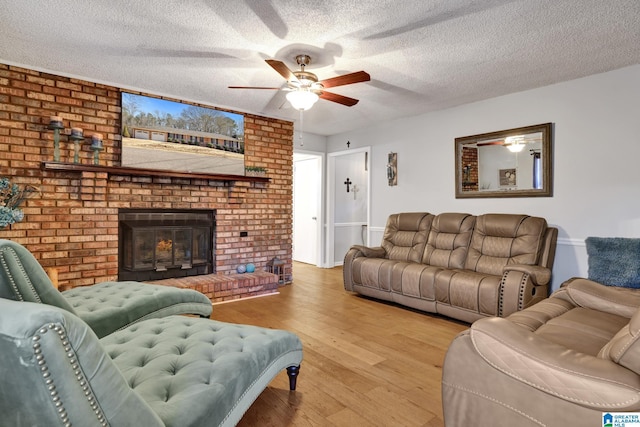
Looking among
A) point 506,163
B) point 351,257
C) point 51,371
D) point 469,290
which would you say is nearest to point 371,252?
point 351,257

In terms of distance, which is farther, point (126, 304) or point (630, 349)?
point (126, 304)

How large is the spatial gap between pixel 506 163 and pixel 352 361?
9.69 feet

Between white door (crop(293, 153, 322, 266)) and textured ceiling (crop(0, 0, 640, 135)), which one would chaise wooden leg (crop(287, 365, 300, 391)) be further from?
white door (crop(293, 153, 322, 266))

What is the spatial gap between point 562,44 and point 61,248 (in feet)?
15.8

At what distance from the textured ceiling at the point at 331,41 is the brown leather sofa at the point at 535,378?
2.01 m

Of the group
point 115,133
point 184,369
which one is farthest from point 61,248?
point 184,369

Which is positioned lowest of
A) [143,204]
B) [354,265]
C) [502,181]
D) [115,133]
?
[354,265]

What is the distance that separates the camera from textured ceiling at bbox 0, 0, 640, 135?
89.3 inches

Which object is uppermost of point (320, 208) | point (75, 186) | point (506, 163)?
point (506, 163)

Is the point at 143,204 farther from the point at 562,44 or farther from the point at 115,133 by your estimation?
the point at 562,44

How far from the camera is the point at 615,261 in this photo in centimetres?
292

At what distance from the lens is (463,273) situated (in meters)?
3.38

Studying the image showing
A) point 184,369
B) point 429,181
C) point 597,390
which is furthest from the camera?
point 429,181

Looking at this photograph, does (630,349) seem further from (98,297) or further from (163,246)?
(163,246)
